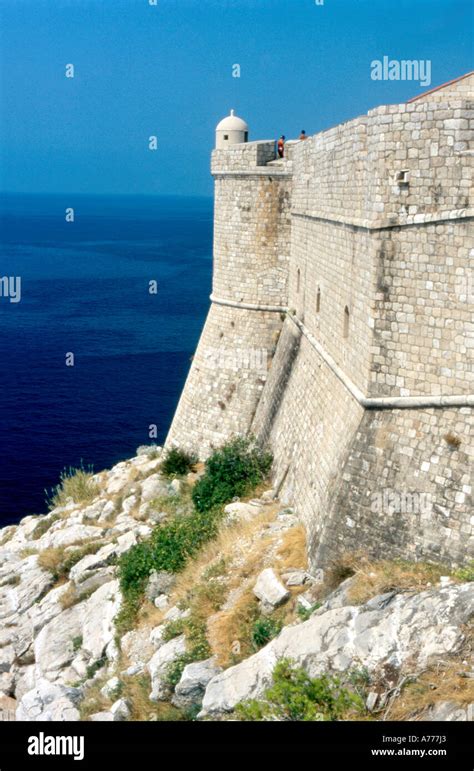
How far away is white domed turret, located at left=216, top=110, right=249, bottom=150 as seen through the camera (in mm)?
22594

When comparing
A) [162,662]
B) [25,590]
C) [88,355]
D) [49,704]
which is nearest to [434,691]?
[162,662]

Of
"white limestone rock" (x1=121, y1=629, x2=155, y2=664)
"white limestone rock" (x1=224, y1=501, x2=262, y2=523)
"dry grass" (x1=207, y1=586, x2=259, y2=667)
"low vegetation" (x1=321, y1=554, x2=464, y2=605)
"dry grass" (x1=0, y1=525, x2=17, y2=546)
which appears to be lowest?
"dry grass" (x1=0, y1=525, x2=17, y2=546)

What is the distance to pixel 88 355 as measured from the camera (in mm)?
55750

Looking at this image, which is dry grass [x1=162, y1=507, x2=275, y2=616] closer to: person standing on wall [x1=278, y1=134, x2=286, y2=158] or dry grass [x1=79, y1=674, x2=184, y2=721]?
dry grass [x1=79, y1=674, x2=184, y2=721]

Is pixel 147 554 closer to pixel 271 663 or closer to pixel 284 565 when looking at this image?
pixel 284 565

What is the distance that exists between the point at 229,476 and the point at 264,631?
6.71 metres

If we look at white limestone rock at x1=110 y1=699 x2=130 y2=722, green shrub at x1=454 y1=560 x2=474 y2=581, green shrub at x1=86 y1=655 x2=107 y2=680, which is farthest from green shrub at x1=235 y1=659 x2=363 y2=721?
green shrub at x1=86 y1=655 x2=107 y2=680

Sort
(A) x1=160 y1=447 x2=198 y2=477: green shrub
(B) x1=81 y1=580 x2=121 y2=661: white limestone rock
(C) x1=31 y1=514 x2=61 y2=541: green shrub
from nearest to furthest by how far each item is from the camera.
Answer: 1. (B) x1=81 y1=580 x2=121 y2=661: white limestone rock
2. (A) x1=160 y1=447 x2=198 y2=477: green shrub
3. (C) x1=31 y1=514 x2=61 y2=541: green shrub

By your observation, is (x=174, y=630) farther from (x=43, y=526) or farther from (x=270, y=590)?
(x=43, y=526)

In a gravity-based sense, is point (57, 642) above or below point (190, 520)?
below

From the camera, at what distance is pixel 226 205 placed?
21594 mm

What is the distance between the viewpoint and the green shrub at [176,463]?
21.6 metres

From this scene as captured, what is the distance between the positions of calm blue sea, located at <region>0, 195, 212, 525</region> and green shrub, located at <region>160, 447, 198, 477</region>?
42.0ft

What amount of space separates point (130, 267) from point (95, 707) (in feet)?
291
